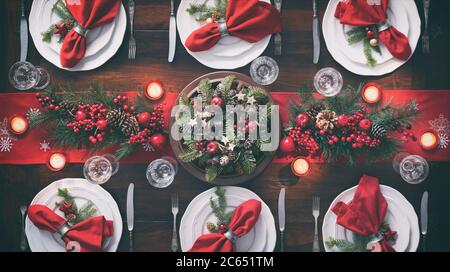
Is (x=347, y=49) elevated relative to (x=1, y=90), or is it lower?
elevated

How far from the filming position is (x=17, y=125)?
2.04m

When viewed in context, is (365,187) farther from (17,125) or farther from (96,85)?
(17,125)

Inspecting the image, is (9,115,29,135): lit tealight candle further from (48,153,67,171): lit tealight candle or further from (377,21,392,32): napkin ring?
(377,21,392,32): napkin ring

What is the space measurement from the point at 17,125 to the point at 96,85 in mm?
439

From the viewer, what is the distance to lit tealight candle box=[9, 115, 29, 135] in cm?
204

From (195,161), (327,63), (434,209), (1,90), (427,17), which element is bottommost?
(434,209)

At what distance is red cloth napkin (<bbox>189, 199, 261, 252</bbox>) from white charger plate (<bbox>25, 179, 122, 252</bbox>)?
41 centimetres

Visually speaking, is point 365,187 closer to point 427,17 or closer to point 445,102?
point 445,102

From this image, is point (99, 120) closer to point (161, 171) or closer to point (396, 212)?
point (161, 171)

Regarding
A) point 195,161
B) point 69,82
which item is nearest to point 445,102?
point 195,161

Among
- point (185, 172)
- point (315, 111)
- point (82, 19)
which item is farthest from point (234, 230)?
point (82, 19)

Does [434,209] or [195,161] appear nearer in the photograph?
[195,161]

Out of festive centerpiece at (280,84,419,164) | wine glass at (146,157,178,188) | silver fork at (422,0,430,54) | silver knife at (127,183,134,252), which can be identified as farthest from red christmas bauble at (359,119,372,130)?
silver knife at (127,183,134,252)

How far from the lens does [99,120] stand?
6.46 ft
